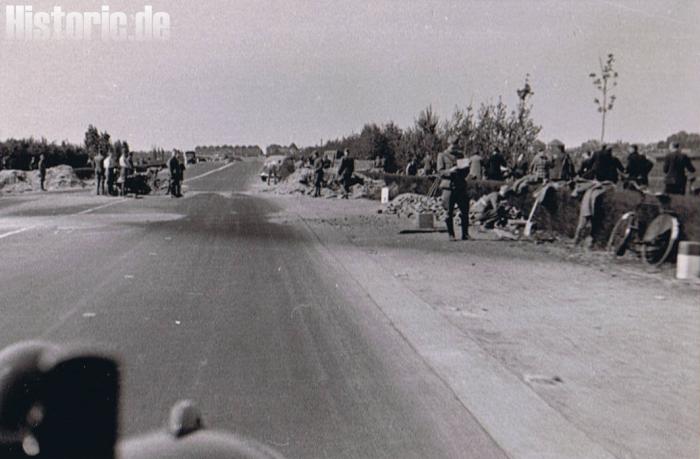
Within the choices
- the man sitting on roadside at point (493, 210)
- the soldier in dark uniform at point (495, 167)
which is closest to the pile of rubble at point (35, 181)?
the soldier in dark uniform at point (495, 167)

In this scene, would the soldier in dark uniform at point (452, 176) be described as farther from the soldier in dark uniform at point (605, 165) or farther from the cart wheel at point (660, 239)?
the cart wheel at point (660, 239)

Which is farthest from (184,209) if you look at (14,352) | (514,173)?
(14,352)

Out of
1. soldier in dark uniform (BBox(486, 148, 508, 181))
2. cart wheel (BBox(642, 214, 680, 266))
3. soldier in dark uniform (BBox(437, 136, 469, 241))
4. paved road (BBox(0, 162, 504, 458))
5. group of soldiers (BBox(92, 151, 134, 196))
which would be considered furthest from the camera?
group of soldiers (BBox(92, 151, 134, 196))

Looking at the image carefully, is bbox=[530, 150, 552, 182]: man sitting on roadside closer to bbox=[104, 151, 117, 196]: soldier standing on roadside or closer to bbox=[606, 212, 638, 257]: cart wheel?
bbox=[606, 212, 638, 257]: cart wheel

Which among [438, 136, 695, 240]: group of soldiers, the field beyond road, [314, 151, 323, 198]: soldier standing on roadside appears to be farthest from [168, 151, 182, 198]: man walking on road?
the field beyond road

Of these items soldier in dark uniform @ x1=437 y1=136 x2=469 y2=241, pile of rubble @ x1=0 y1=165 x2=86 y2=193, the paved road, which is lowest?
the paved road

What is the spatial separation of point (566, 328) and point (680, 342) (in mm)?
1010

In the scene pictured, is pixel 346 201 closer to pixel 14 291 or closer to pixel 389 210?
pixel 389 210

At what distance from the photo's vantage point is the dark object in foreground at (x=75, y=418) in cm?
175

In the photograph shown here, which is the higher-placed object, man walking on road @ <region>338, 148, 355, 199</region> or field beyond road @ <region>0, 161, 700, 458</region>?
man walking on road @ <region>338, 148, 355, 199</region>

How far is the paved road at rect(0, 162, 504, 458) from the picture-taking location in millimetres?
4562

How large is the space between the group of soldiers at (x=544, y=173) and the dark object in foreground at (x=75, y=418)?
43.0 ft

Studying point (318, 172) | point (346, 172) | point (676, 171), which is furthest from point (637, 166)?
point (318, 172)

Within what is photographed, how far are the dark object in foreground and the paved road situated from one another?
7.53 feet
